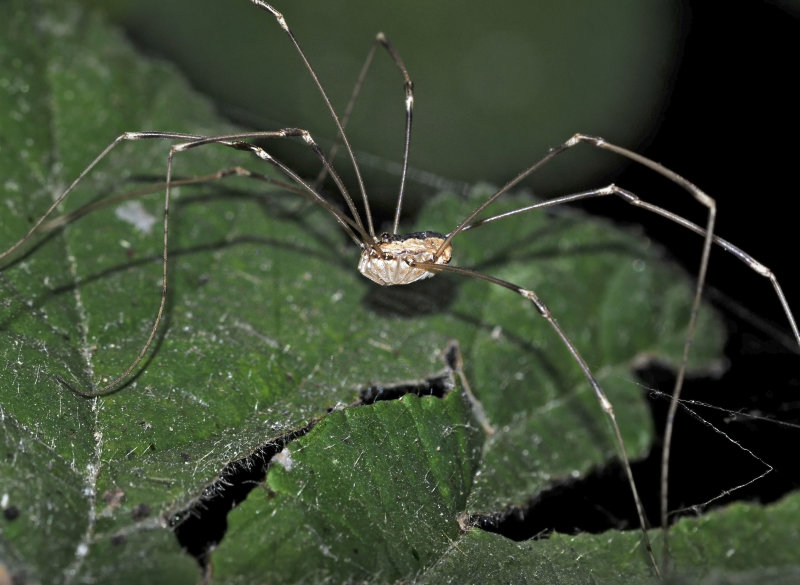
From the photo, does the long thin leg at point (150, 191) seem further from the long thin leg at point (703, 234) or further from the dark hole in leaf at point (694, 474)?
the dark hole in leaf at point (694, 474)

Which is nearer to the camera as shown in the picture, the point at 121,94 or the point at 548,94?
the point at 121,94

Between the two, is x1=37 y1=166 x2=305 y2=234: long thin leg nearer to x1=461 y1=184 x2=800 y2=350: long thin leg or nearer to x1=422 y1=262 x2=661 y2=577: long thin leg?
x1=422 y1=262 x2=661 y2=577: long thin leg

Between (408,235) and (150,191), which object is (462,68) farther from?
(150,191)

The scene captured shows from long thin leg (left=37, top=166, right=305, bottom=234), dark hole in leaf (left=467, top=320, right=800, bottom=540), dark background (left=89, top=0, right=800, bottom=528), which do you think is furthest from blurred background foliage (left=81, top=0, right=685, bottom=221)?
dark hole in leaf (left=467, top=320, right=800, bottom=540)

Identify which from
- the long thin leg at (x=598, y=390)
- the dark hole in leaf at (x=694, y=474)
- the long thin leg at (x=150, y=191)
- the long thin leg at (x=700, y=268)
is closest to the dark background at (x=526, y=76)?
the long thin leg at (x=150, y=191)

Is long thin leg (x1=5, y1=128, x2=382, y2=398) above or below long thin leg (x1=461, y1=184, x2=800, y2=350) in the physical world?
above

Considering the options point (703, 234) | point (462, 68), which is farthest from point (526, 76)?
point (703, 234)

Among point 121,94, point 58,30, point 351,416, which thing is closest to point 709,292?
point 351,416

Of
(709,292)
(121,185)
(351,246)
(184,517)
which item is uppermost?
(121,185)

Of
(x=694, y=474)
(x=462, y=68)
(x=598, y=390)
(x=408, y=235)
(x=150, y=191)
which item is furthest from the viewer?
(x=462, y=68)

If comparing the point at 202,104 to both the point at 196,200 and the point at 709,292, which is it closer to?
the point at 196,200

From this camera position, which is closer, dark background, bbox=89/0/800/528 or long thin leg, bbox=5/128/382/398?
long thin leg, bbox=5/128/382/398
